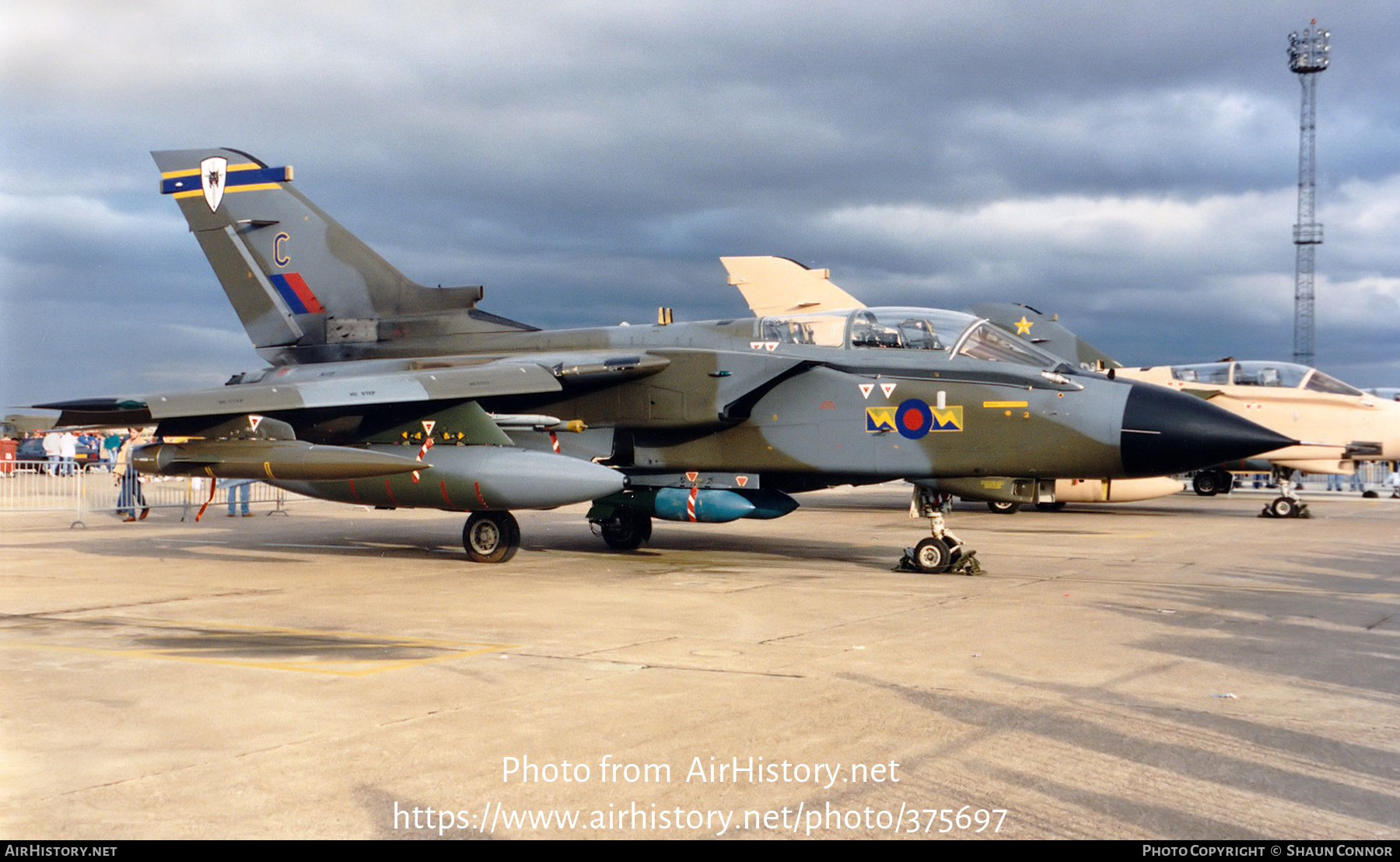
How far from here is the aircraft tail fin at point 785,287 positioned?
2566 cm

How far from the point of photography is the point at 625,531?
1512 centimetres

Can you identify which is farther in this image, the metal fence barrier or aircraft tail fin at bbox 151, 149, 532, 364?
the metal fence barrier

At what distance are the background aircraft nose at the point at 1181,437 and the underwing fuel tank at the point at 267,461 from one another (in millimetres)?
7589

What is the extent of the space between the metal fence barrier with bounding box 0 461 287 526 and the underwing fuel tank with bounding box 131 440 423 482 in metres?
8.93

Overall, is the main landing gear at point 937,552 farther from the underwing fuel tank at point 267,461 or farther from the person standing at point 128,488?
the person standing at point 128,488

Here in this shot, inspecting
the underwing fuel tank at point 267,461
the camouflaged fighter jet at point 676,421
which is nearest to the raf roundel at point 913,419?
the camouflaged fighter jet at point 676,421

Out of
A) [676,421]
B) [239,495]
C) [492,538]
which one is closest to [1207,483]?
[676,421]

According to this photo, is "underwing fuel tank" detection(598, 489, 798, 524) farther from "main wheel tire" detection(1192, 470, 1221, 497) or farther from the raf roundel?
"main wheel tire" detection(1192, 470, 1221, 497)

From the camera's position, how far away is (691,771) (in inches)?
184

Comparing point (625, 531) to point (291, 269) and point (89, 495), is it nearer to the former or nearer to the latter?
point (291, 269)

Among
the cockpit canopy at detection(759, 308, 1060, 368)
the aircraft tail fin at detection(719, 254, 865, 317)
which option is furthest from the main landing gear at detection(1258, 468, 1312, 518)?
the cockpit canopy at detection(759, 308, 1060, 368)

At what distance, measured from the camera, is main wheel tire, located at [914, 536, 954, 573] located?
12367 mm
